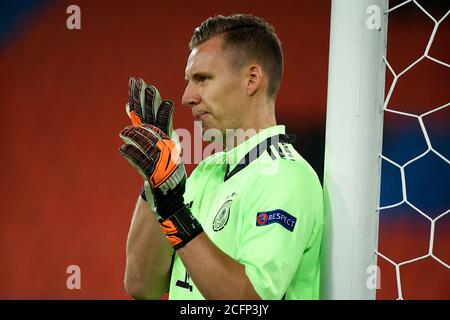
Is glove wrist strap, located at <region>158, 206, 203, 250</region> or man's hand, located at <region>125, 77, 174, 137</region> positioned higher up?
man's hand, located at <region>125, 77, 174, 137</region>

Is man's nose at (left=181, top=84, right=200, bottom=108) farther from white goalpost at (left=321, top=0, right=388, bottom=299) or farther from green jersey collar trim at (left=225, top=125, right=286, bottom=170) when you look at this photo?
white goalpost at (left=321, top=0, right=388, bottom=299)

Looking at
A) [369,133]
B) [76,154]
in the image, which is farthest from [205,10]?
[369,133]

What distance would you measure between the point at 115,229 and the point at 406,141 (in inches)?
43.0

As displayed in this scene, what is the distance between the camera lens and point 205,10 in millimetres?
2176

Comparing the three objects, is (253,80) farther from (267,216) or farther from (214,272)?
(214,272)

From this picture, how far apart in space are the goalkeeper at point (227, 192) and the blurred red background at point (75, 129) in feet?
3.30

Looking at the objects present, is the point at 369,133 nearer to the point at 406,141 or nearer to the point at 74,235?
the point at 406,141

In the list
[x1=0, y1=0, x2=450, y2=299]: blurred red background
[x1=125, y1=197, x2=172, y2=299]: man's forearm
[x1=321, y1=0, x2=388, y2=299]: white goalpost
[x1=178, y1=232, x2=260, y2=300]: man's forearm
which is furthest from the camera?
[x1=0, y1=0, x2=450, y2=299]: blurred red background

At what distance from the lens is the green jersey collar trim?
108 cm

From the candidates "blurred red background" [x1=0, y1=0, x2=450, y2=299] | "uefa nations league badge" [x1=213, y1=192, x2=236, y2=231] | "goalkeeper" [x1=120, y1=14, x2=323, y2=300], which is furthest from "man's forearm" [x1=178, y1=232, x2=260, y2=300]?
"blurred red background" [x1=0, y1=0, x2=450, y2=299]

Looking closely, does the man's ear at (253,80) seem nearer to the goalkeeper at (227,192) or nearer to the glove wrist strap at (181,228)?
the goalkeeper at (227,192)

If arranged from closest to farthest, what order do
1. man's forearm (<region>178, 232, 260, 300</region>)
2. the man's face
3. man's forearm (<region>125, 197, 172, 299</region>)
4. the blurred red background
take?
man's forearm (<region>178, 232, 260, 300</region>)
the man's face
man's forearm (<region>125, 197, 172, 299</region>)
the blurred red background

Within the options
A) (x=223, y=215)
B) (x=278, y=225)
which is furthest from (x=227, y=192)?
(x=278, y=225)

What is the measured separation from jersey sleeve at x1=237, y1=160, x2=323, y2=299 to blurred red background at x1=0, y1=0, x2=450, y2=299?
3.97 feet
